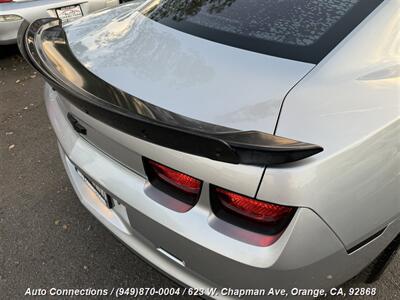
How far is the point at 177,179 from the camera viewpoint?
1.41 metres

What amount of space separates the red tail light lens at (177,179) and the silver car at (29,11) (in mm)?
3123

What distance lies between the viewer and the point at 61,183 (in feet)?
9.04

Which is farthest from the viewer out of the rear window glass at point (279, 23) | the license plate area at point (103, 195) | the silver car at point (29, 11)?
the silver car at point (29, 11)

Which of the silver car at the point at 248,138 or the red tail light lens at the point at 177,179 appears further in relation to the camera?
the red tail light lens at the point at 177,179

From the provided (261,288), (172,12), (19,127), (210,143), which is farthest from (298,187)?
(19,127)

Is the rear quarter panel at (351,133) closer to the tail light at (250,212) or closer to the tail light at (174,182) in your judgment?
the tail light at (250,212)

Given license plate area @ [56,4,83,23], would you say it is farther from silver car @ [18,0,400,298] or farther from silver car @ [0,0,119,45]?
silver car @ [18,0,400,298]

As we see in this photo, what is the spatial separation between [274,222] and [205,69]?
62 centimetres

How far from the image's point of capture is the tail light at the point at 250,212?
1249 mm

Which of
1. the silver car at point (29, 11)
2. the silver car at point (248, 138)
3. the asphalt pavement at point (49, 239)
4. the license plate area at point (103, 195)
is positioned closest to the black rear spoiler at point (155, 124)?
the silver car at point (248, 138)

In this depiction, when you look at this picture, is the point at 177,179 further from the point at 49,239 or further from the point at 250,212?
the point at 49,239

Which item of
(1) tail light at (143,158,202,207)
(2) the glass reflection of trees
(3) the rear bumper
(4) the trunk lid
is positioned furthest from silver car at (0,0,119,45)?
(1) tail light at (143,158,202,207)

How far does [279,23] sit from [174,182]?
802 mm

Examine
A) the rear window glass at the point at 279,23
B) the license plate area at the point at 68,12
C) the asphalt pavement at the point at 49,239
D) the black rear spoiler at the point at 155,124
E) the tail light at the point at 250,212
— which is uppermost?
the rear window glass at the point at 279,23
